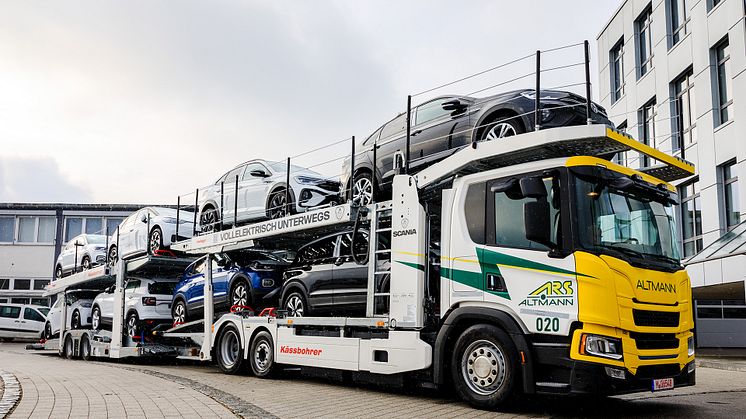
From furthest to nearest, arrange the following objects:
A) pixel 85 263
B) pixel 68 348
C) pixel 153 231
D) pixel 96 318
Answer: pixel 85 263 < pixel 68 348 < pixel 96 318 < pixel 153 231

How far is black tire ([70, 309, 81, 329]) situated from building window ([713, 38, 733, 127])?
18706 millimetres

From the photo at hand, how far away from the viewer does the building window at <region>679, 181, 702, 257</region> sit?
72.9 ft

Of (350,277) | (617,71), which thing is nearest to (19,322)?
(350,277)

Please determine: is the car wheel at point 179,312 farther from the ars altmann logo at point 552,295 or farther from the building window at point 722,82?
the building window at point 722,82

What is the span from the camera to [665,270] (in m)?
7.51

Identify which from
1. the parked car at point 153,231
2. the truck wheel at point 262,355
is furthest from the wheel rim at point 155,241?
the truck wheel at point 262,355

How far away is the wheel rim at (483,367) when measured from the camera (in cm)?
760

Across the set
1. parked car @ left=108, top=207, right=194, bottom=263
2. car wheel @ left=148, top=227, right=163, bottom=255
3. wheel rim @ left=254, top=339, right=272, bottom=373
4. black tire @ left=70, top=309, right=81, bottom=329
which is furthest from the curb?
black tire @ left=70, top=309, right=81, bottom=329

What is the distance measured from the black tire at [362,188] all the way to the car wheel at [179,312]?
544cm

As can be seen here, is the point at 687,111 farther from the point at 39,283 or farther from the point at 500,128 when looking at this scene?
the point at 39,283

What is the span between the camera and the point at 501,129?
A: 8.69 meters

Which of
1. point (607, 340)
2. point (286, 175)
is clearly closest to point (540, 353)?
point (607, 340)

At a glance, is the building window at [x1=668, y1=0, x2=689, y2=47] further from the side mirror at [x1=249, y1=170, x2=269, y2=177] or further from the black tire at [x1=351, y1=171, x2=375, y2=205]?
the black tire at [x1=351, y1=171, x2=375, y2=205]

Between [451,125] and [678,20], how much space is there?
1775 centimetres
